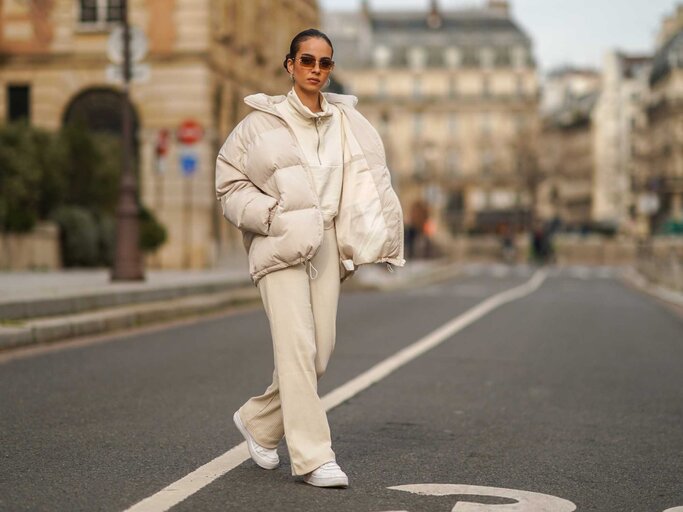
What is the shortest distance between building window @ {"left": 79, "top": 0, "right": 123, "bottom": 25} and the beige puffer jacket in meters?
30.8

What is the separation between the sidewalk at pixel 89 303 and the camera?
44.4 feet

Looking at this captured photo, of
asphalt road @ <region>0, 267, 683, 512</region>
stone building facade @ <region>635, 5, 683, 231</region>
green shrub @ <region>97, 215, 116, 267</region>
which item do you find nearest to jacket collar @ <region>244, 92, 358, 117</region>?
asphalt road @ <region>0, 267, 683, 512</region>

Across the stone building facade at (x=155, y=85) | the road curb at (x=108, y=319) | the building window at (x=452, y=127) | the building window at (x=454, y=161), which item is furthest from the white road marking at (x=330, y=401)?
the building window at (x=454, y=161)

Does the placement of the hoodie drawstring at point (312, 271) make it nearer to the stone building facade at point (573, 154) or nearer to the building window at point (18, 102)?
the building window at point (18, 102)

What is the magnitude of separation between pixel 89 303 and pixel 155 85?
20387 mm

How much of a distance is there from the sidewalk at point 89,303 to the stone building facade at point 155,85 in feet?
34.2

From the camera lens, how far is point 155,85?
1398 inches

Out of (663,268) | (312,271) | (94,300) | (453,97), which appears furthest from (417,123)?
(312,271)

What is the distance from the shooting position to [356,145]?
19.5ft

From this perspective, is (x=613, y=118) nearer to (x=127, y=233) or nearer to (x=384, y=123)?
(x=384, y=123)

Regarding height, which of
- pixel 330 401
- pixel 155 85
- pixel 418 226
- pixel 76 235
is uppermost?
pixel 155 85

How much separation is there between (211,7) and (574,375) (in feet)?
85.1

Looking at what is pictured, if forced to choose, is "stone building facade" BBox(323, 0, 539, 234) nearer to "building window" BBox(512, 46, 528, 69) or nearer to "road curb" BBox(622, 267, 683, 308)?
"building window" BBox(512, 46, 528, 69)

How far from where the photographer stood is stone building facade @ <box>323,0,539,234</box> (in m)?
114
